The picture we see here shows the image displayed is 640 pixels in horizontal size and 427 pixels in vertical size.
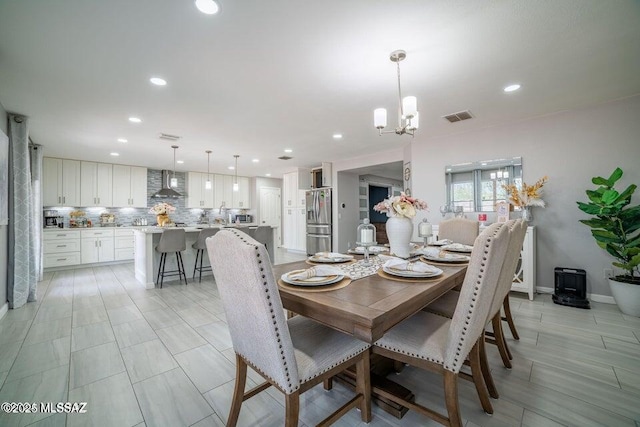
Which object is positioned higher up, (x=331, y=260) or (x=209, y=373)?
(x=331, y=260)

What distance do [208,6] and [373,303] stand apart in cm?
198

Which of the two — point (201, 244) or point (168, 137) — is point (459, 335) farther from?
point (168, 137)

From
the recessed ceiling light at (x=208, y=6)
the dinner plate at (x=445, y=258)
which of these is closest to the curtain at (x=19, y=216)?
the recessed ceiling light at (x=208, y=6)

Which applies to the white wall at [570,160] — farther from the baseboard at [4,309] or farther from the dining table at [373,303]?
the baseboard at [4,309]

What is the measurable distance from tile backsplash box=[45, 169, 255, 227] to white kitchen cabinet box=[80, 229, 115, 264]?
0.61 metres

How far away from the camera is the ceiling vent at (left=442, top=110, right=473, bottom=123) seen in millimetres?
3457

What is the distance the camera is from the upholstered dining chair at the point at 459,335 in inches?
43.3

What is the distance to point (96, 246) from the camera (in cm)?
598

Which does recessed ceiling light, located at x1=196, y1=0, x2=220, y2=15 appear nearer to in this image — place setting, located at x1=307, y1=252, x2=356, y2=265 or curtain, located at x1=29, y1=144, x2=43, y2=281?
place setting, located at x1=307, y1=252, x2=356, y2=265

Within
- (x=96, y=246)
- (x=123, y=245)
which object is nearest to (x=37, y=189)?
(x=96, y=246)

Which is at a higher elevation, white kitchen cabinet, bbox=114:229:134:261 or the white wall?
the white wall

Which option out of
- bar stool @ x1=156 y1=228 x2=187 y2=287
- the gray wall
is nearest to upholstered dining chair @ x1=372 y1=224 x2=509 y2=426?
bar stool @ x1=156 y1=228 x2=187 y2=287

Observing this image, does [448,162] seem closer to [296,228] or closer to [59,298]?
[296,228]

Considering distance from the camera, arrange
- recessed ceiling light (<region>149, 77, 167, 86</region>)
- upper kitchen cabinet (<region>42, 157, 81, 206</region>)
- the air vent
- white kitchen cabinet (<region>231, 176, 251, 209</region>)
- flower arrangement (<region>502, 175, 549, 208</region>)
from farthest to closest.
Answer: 1. white kitchen cabinet (<region>231, 176, 251, 209</region>)
2. upper kitchen cabinet (<region>42, 157, 81, 206</region>)
3. the air vent
4. flower arrangement (<region>502, 175, 549, 208</region>)
5. recessed ceiling light (<region>149, 77, 167, 86</region>)
